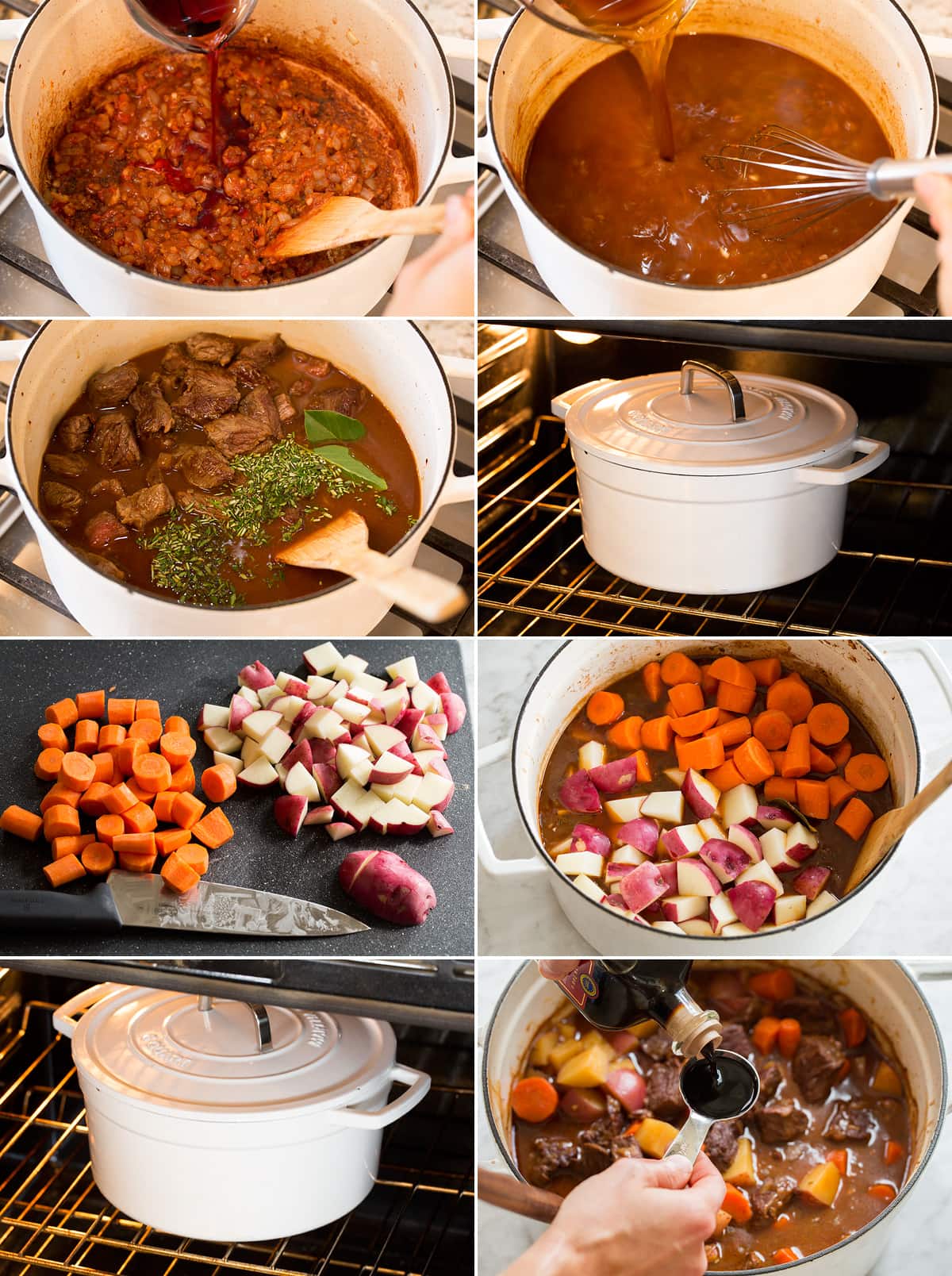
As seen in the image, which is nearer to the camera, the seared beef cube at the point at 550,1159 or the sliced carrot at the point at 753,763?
the sliced carrot at the point at 753,763

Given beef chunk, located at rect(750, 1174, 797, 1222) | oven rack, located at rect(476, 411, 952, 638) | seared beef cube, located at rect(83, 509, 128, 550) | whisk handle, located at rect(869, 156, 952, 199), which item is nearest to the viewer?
whisk handle, located at rect(869, 156, 952, 199)

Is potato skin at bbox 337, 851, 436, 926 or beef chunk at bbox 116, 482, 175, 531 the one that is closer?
beef chunk at bbox 116, 482, 175, 531

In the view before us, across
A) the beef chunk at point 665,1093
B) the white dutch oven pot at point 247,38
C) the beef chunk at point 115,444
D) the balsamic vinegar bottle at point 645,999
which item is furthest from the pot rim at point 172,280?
the beef chunk at point 665,1093

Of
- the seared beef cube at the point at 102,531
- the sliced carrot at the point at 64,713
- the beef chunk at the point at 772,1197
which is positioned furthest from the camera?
the sliced carrot at the point at 64,713

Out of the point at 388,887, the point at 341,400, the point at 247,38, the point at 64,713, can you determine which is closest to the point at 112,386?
the point at 341,400

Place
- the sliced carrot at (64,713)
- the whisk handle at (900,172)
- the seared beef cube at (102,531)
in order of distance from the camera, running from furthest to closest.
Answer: the sliced carrot at (64,713), the seared beef cube at (102,531), the whisk handle at (900,172)

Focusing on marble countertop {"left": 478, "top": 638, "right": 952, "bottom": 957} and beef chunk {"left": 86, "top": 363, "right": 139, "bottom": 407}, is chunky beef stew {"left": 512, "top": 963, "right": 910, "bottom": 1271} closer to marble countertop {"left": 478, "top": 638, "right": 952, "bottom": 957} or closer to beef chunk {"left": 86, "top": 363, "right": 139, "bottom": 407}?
marble countertop {"left": 478, "top": 638, "right": 952, "bottom": 957}

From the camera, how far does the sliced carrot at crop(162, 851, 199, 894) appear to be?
108cm

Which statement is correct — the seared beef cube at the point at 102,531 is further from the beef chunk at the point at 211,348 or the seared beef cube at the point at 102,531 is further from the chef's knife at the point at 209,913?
the chef's knife at the point at 209,913

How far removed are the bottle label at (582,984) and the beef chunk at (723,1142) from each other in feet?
0.63

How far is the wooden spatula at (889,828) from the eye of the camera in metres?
0.90

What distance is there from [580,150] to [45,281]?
1.49ft

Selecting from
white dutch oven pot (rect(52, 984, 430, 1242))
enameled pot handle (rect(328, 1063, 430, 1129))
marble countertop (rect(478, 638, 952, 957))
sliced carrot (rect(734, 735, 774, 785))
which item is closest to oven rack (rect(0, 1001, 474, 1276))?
white dutch oven pot (rect(52, 984, 430, 1242))

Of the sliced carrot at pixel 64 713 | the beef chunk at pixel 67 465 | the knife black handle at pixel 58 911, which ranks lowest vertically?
the knife black handle at pixel 58 911
